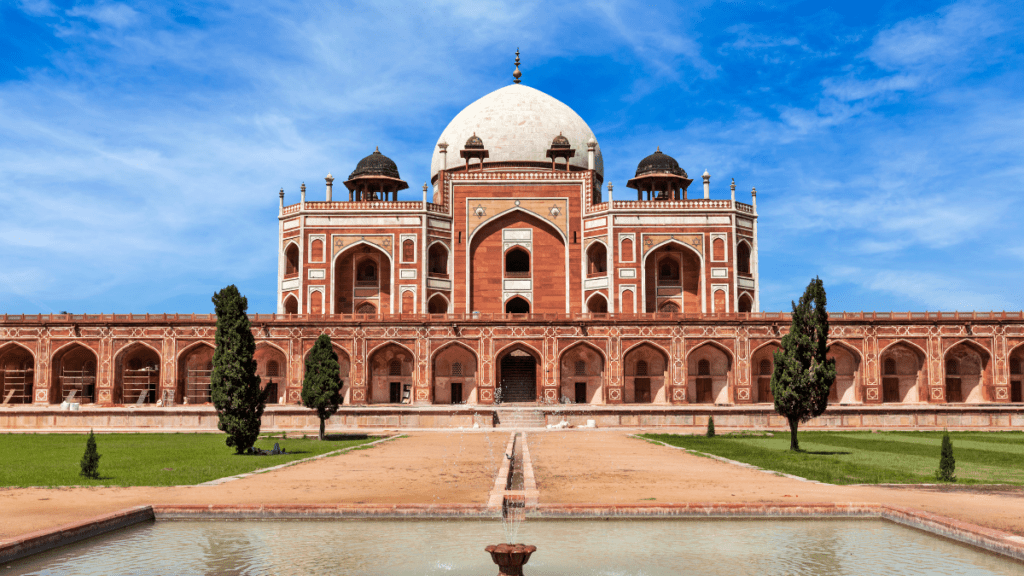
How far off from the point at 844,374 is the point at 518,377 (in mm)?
13132

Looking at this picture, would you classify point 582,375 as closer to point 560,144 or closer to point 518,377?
point 518,377

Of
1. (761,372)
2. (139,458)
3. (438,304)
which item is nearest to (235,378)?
(139,458)

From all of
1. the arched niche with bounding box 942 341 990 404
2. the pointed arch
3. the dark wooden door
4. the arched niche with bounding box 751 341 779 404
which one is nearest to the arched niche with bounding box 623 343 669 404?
the pointed arch

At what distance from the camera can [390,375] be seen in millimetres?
35344

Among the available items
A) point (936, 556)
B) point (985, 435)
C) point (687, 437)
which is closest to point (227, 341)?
point (687, 437)

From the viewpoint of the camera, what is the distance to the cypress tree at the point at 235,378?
17438 mm

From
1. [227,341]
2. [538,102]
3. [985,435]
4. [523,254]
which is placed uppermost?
[538,102]

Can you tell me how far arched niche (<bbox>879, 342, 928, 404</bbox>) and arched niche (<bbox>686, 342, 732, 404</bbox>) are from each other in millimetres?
6314

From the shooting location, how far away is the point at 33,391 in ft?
114

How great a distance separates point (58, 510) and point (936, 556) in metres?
8.59

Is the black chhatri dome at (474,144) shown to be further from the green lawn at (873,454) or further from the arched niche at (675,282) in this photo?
the green lawn at (873,454)

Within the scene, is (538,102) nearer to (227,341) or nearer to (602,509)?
(227,341)

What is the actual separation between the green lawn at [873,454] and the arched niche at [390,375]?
1466cm

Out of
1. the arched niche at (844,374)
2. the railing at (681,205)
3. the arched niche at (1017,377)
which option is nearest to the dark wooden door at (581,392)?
the railing at (681,205)
